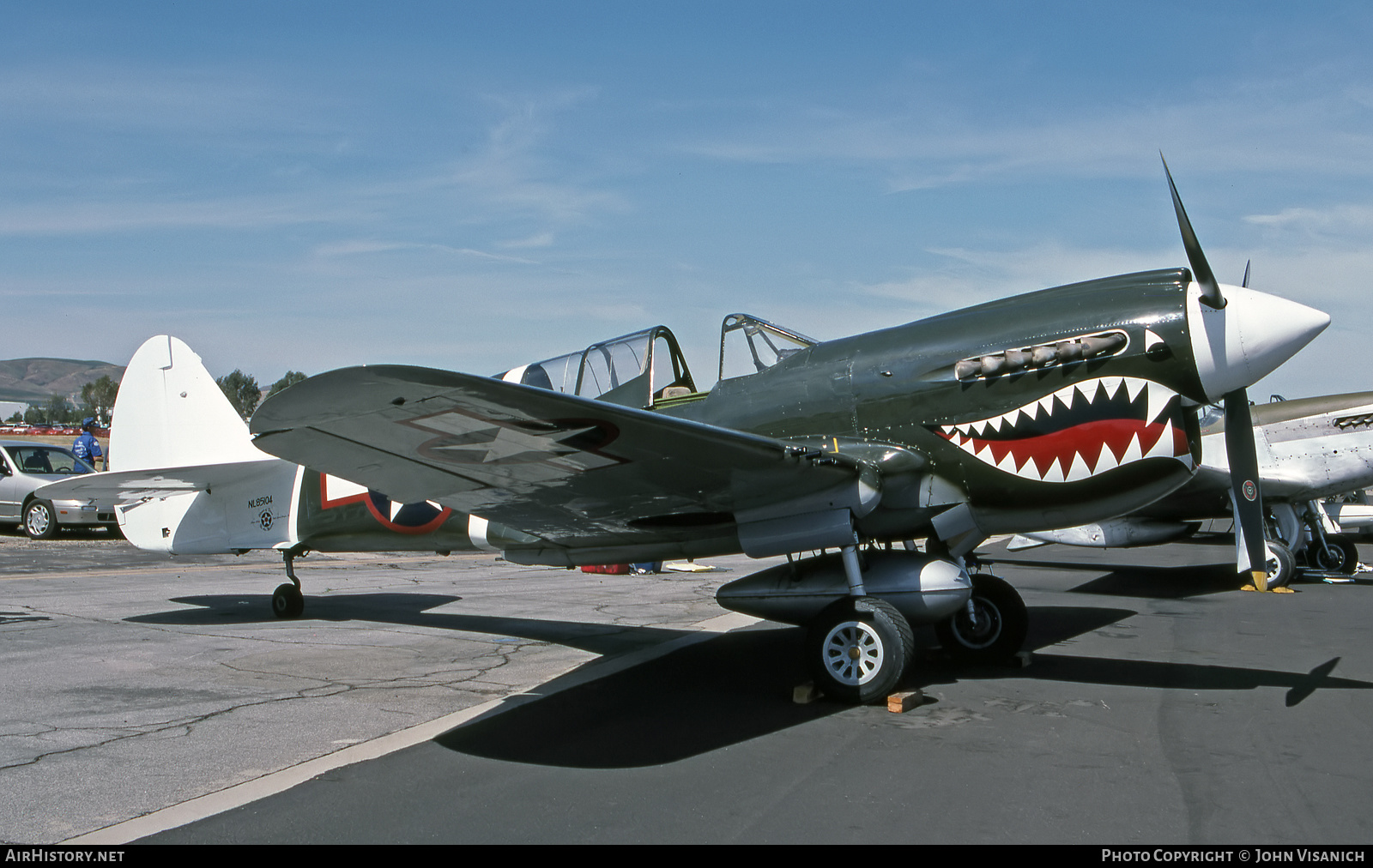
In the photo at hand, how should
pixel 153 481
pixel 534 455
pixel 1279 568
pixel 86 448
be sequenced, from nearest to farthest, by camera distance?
pixel 534 455 → pixel 153 481 → pixel 1279 568 → pixel 86 448

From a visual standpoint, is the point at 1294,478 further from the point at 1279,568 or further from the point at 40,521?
the point at 40,521

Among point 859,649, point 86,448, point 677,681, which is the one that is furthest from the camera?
point 86,448

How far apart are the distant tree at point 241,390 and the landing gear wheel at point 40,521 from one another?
223 feet

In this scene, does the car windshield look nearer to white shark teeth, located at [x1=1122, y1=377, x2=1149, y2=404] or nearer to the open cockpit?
the open cockpit

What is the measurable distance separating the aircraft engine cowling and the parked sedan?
14742 mm

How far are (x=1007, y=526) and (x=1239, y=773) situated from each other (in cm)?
215

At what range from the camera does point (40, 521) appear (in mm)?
16969

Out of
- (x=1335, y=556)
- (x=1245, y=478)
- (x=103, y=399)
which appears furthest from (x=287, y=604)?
(x=103, y=399)

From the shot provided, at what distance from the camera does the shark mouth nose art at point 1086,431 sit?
5516 mm

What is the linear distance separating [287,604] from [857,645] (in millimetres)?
6017

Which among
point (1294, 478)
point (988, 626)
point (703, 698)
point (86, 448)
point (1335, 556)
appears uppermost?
point (86, 448)

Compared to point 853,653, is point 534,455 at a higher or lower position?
higher

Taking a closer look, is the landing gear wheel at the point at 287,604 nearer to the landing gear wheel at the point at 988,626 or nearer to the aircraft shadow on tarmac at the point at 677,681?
the aircraft shadow on tarmac at the point at 677,681

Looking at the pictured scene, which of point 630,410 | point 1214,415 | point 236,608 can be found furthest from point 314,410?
point 1214,415
